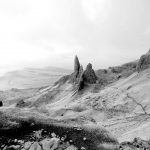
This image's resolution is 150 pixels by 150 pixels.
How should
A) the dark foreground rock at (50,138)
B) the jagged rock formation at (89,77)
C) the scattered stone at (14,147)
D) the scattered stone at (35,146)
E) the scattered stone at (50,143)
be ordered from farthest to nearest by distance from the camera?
the jagged rock formation at (89,77)
the dark foreground rock at (50,138)
the scattered stone at (50,143)
the scattered stone at (35,146)
the scattered stone at (14,147)

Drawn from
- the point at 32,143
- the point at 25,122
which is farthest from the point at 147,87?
the point at 32,143

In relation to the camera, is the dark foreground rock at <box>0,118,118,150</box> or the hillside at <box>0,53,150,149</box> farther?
the hillside at <box>0,53,150,149</box>

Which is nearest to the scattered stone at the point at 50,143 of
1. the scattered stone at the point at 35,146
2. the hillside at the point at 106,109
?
the scattered stone at the point at 35,146

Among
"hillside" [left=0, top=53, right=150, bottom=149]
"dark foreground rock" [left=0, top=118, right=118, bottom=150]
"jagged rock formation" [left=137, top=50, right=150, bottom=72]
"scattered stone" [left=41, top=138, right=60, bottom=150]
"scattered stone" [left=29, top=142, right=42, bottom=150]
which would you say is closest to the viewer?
"scattered stone" [left=29, top=142, right=42, bottom=150]

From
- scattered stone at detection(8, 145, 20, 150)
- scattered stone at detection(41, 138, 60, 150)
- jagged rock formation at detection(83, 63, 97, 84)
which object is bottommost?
scattered stone at detection(8, 145, 20, 150)

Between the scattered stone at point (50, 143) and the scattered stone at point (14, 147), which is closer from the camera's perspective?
the scattered stone at point (14, 147)

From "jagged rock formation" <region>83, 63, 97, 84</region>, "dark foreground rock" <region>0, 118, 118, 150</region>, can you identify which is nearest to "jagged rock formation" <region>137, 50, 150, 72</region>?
"jagged rock formation" <region>83, 63, 97, 84</region>

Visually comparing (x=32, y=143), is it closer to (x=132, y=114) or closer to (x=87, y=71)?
(x=132, y=114)

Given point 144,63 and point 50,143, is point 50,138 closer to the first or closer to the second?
point 50,143

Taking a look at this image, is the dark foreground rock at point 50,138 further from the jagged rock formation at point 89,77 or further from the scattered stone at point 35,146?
the jagged rock formation at point 89,77

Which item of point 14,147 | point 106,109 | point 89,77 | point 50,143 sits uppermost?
point 89,77

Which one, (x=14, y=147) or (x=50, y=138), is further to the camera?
(x=50, y=138)

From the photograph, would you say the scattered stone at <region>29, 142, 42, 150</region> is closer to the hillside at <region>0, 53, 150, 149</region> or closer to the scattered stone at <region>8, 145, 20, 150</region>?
the scattered stone at <region>8, 145, 20, 150</region>

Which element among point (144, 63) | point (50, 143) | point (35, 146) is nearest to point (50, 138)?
point (50, 143)
